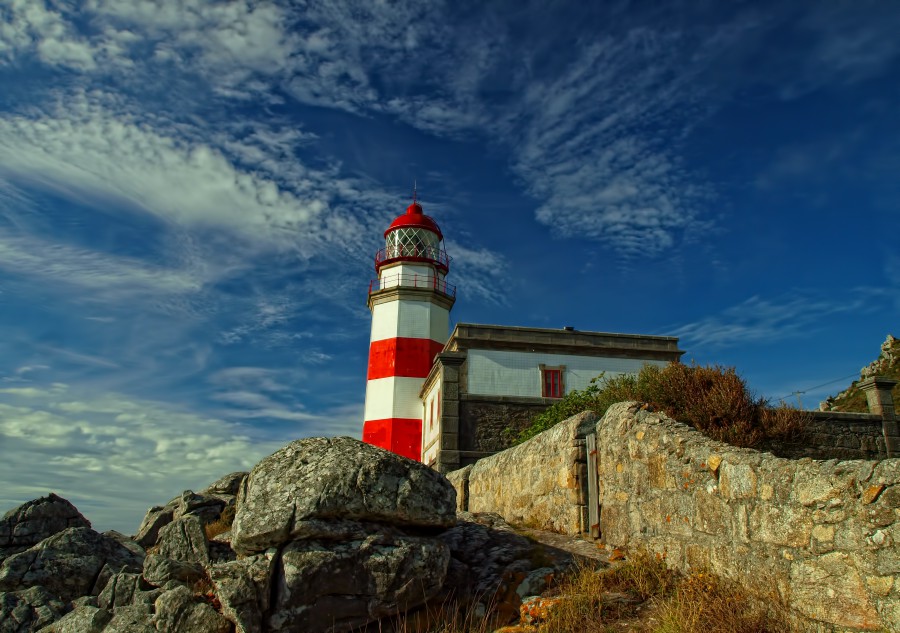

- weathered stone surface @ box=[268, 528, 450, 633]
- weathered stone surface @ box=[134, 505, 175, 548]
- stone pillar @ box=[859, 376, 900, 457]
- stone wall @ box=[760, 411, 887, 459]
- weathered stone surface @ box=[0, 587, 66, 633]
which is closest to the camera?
weathered stone surface @ box=[268, 528, 450, 633]

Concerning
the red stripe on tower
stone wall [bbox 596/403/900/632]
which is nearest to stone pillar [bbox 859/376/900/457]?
stone wall [bbox 596/403/900/632]

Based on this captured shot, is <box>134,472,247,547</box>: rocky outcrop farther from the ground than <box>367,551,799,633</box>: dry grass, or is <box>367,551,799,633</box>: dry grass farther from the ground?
<box>134,472,247,547</box>: rocky outcrop

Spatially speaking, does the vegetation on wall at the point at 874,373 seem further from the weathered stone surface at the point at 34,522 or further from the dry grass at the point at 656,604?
the weathered stone surface at the point at 34,522

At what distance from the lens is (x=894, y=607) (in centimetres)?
351

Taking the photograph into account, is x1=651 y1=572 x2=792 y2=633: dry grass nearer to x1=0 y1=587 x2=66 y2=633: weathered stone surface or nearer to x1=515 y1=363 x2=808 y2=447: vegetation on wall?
x1=515 y1=363 x2=808 y2=447: vegetation on wall

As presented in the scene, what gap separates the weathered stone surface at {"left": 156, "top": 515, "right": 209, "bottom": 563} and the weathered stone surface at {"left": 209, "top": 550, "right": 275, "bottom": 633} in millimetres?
2877

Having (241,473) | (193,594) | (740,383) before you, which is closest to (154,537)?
(241,473)

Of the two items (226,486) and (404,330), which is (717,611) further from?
(404,330)

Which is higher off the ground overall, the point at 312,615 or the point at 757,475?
the point at 757,475

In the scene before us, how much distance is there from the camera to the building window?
878 inches

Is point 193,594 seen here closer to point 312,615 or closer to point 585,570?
point 312,615

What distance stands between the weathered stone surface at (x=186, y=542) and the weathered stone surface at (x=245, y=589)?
288 centimetres

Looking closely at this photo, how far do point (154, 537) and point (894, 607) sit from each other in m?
12.4

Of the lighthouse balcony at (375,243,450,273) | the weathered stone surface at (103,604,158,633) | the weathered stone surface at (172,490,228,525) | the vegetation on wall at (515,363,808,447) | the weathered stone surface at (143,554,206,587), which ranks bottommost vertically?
the weathered stone surface at (103,604,158,633)
